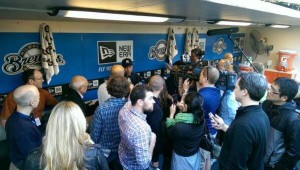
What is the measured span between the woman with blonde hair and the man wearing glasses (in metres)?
1.22

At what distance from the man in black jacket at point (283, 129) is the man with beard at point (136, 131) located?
3.51 feet

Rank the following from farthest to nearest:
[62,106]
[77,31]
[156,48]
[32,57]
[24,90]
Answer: [156,48] → [77,31] → [32,57] → [24,90] → [62,106]

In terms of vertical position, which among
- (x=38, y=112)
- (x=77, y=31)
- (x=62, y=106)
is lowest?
(x=38, y=112)

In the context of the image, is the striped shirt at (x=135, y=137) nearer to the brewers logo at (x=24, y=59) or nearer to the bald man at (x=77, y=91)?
the bald man at (x=77, y=91)

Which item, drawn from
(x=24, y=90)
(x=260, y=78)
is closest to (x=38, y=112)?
(x=24, y=90)

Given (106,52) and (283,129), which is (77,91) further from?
(283,129)

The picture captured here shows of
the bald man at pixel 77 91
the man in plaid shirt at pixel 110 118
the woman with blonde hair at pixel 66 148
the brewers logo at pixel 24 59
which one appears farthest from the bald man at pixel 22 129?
the brewers logo at pixel 24 59

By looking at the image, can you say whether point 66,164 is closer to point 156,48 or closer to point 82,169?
point 82,169

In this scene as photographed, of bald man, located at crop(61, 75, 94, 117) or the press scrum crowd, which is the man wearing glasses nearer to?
the press scrum crowd

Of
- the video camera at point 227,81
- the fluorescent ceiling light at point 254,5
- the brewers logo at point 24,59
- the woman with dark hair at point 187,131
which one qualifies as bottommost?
the woman with dark hair at point 187,131

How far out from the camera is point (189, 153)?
88.4 inches

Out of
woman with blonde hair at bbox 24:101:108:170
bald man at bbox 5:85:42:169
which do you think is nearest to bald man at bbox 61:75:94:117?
bald man at bbox 5:85:42:169

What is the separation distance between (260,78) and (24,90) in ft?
5.91

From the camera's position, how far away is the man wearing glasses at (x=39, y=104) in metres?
2.54
